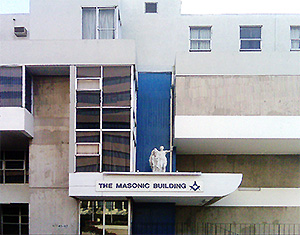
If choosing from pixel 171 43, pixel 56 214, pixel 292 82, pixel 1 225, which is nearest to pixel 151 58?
pixel 171 43

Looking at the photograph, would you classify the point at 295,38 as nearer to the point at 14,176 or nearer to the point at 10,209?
the point at 14,176

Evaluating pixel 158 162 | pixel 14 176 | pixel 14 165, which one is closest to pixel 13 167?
pixel 14 165

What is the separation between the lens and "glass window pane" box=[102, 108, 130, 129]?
18547 millimetres

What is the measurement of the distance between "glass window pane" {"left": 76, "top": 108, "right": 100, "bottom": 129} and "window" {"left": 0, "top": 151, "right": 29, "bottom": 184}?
716cm

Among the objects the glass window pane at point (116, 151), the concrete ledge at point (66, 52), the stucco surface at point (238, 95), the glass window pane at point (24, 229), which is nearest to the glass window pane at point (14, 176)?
the glass window pane at point (24, 229)

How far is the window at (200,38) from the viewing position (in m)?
24.6

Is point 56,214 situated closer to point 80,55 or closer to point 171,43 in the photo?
point 80,55

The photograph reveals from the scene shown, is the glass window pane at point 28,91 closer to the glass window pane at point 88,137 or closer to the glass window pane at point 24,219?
the glass window pane at point 88,137

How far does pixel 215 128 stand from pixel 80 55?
667cm

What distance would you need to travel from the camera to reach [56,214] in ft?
61.6

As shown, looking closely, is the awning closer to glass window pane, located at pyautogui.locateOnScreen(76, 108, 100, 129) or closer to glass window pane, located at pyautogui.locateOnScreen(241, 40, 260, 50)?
glass window pane, located at pyautogui.locateOnScreen(76, 108, 100, 129)

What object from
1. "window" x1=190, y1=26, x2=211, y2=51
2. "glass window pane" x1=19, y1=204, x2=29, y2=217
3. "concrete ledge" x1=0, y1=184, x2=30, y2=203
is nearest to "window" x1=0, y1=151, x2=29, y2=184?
"concrete ledge" x1=0, y1=184, x2=30, y2=203

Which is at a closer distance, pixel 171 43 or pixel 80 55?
pixel 80 55

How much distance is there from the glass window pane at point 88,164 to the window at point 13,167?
7112mm
